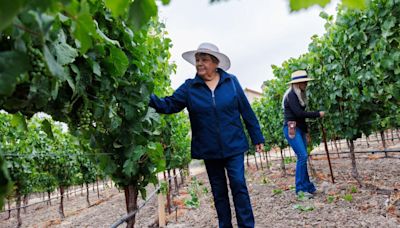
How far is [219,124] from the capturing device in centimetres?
308

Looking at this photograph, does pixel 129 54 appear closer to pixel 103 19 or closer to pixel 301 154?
pixel 103 19

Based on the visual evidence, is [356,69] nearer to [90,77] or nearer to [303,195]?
[303,195]

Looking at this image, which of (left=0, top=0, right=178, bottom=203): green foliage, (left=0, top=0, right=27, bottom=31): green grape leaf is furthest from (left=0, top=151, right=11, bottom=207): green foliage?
(left=0, top=0, right=27, bottom=31): green grape leaf

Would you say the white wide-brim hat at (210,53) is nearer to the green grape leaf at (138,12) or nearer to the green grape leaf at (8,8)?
the green grape leaf at (138,12)

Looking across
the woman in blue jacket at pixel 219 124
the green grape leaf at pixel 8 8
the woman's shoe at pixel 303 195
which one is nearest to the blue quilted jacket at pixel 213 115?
the woman in blue jacket at pixel 219 124

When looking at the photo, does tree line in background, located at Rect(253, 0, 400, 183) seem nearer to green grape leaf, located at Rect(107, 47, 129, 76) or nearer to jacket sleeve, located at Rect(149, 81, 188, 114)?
jacket sleeve, located at Rect(149, 81, 188, 114)

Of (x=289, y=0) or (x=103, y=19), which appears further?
(x=103, y=19)

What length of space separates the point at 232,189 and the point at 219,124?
584mm

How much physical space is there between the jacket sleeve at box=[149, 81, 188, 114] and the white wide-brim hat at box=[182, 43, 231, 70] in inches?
11.1

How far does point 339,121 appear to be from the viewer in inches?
242

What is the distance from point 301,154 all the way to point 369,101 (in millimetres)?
1470

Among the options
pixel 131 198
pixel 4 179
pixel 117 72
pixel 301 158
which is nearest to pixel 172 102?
pixel 131 198

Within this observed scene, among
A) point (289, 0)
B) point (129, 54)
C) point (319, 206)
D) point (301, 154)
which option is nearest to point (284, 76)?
point (301, 154)

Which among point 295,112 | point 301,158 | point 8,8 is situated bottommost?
point 301,158
